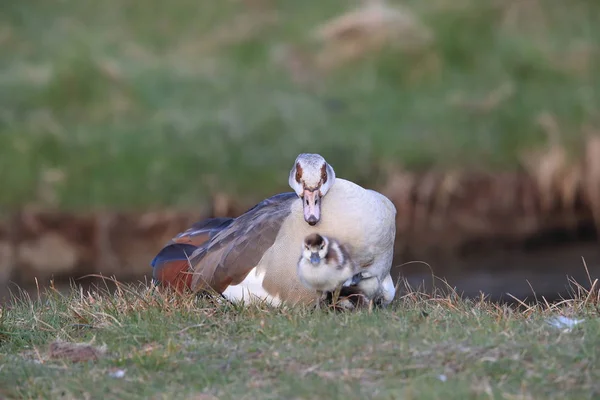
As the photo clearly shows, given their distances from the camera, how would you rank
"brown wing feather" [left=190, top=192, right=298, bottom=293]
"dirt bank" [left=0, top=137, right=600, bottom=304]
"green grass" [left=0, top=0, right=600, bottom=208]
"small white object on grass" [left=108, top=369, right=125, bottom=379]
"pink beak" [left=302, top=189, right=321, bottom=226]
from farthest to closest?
"green grass" [left=0, top=0, right=600, bottom=208] < "dirt bank" [left=0, top=137, right=600, bottom=304] < "brown wing feather" [left=190, top=192, right=298, bottom=293] < "pink beak" [left=302, top=189, right=321, bottom=226] < "small white object on grass" [left=108, top=369, right=125, bottom=379]

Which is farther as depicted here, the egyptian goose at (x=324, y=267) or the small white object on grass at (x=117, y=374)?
the egyptian goose at (x=324, y=267)

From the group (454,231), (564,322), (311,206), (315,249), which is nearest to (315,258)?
(315,249)

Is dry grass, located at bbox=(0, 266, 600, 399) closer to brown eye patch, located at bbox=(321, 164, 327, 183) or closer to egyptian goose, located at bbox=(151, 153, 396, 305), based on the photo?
egyptian goose, located at bbox=(151, 153, 396, 305)

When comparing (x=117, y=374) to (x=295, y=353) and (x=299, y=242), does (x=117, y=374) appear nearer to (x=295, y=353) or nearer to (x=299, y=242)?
(x=295, y=353)

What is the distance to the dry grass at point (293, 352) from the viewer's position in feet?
14.4

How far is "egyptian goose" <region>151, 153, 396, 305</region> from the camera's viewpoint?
5.88 m

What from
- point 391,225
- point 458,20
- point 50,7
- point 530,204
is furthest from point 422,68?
point 391,225

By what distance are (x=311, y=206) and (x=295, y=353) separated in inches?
51.1

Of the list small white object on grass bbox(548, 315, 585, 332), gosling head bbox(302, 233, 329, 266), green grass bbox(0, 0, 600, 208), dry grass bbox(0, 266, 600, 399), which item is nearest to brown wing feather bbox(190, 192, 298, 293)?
dry grass bbox(0, 266, 600, 399)

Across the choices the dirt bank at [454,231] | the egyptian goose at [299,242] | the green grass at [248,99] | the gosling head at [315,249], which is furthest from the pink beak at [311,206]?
the green grass at [248,99]

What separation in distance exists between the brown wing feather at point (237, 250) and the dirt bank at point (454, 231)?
4.52 m

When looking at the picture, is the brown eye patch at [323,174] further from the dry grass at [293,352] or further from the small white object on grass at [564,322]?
the small white object on grass at [564,322]

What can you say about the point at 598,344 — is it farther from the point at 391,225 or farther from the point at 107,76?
the point at 107,76

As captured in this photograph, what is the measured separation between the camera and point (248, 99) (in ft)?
44.4
